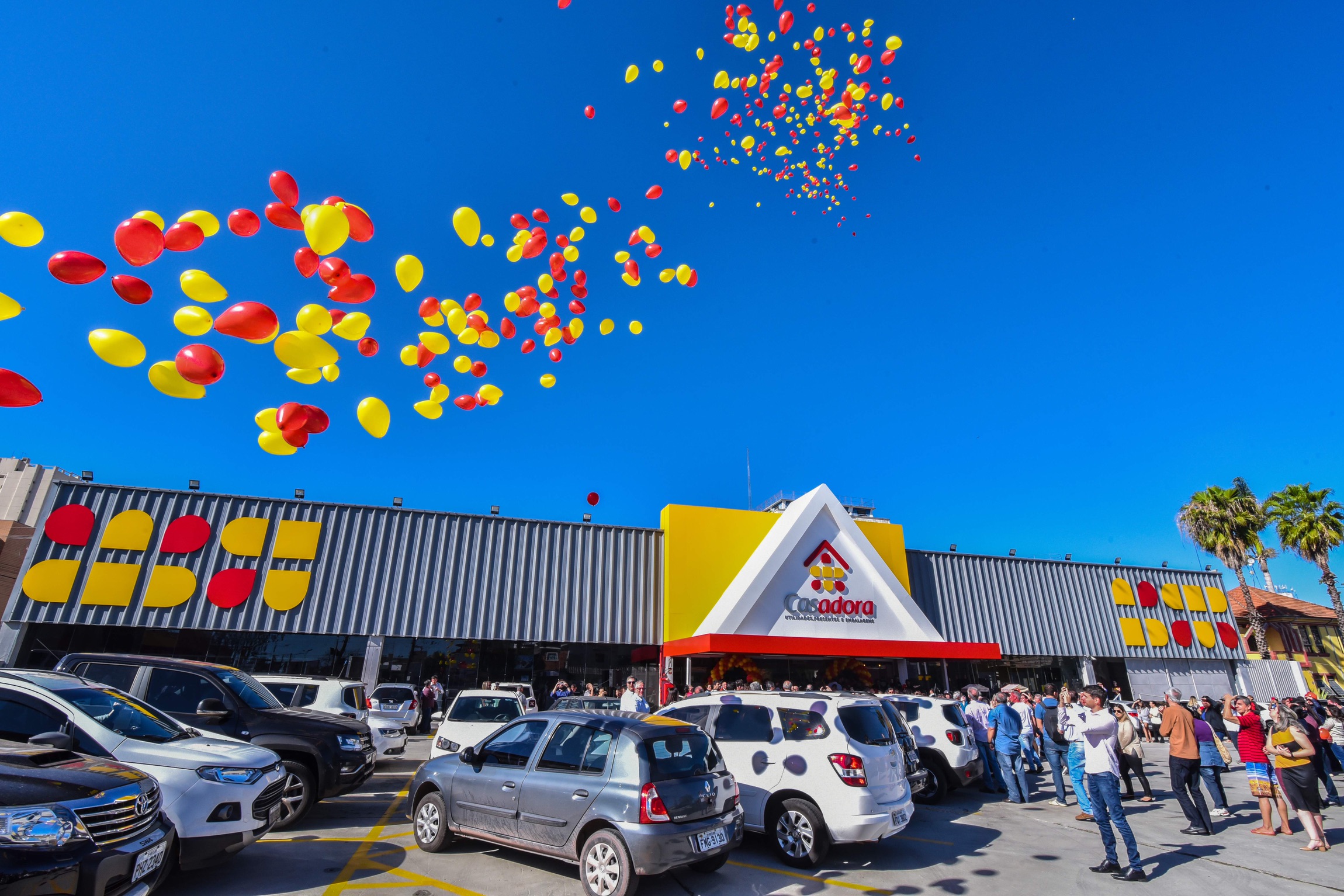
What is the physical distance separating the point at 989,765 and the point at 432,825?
10.4 metres

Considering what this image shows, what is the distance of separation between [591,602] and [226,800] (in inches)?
650

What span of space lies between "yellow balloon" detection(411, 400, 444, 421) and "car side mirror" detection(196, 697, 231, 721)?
3937mm

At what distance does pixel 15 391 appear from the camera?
552cm

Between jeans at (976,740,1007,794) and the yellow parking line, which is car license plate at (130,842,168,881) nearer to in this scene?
the yellow parking line

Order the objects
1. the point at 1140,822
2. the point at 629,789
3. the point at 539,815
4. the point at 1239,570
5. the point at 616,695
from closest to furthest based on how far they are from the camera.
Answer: the point at 629,789, the point at 539,815, the point at 1140,822, the point at 616,695, the point at 1239,570

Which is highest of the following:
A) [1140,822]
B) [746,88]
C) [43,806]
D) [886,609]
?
[746,88]

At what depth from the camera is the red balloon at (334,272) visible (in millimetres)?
6715

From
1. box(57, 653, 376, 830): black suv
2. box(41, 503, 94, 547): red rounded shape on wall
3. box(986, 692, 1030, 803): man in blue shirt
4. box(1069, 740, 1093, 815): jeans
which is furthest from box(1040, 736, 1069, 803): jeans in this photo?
box(41, 503, 94, 547): red rounded shape on wall

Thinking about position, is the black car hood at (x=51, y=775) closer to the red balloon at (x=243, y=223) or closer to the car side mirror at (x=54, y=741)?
the car side mirror at (x=54, y=741)

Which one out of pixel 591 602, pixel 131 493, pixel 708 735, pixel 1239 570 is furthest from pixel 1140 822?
pixel 1239 570

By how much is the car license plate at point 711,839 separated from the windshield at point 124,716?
4.90 metres

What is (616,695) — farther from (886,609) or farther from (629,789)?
(629,789)

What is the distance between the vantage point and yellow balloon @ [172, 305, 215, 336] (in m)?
6.23

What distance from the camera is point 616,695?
2111 centimetres
